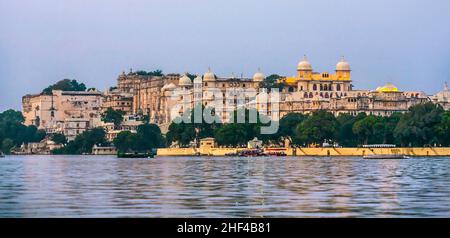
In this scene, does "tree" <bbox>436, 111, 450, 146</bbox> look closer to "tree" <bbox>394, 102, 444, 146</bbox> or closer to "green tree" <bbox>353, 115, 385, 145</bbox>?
"tree" <bbox>394, 102, 444, 146</bbox>

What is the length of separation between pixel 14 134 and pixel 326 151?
149 feet

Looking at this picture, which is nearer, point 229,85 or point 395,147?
point 395,147

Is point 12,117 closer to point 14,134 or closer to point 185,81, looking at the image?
point 14,134

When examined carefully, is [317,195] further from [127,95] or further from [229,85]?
[127,95]

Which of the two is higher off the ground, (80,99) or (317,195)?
(80,99)

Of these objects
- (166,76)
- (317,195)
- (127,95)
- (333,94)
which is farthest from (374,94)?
(317,195)

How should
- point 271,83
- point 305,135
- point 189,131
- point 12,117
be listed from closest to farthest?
point 305,135 → point 189,131 → point 271,83 → point 12,117

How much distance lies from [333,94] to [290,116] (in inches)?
1002

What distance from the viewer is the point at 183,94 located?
134375mm

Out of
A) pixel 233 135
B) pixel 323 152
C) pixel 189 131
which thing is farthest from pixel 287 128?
pixel 189 131

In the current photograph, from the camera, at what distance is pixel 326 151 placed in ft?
303

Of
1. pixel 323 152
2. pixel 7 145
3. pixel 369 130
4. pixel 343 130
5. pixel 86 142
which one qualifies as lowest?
pixel 323 152

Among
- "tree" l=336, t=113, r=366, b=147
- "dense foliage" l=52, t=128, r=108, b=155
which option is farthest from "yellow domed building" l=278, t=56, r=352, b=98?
"tree" l=336, t=113, r=366, b=147

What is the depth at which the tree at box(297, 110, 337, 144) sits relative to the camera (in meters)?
93.8
